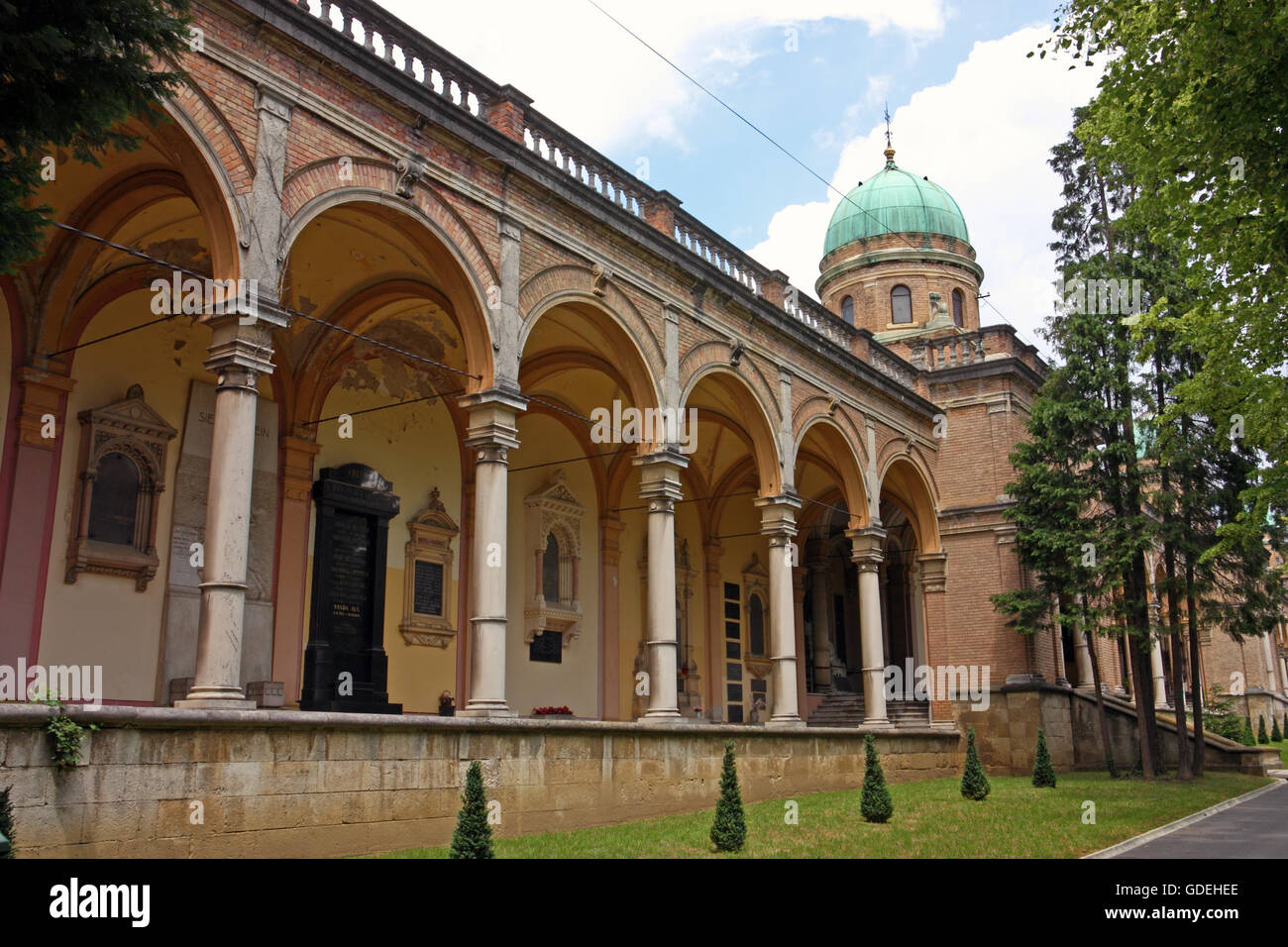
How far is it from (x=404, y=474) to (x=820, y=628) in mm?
15287

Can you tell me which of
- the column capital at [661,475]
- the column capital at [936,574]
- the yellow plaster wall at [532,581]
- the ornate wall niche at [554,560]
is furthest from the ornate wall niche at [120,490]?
the column capital at [936,574]

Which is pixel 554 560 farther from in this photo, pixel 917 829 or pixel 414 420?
pixel 917 829

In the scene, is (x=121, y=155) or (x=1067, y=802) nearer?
(x=121, y=155)

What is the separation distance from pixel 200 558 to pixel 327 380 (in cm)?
352

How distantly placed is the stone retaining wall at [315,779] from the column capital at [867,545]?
7.55 metres

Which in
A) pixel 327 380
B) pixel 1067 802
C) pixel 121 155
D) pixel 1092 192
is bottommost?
pixel 1067 802

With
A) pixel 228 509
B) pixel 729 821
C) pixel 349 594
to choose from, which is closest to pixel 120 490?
pixel 349 594

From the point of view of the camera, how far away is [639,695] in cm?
2316

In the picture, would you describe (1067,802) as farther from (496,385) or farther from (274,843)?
(274,843)

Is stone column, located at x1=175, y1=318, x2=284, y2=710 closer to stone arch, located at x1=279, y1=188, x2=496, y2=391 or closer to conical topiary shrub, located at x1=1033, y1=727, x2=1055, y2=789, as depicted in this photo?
stone arch, located at x1=279, y1=188, x2=496, y2=391

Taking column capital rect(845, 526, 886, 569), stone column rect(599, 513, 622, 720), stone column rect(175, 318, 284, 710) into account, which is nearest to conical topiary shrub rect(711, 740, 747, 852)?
stone column rect(175, 318, 284, 710)

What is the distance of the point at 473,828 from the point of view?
8922 mm

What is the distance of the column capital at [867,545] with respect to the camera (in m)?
22.6
